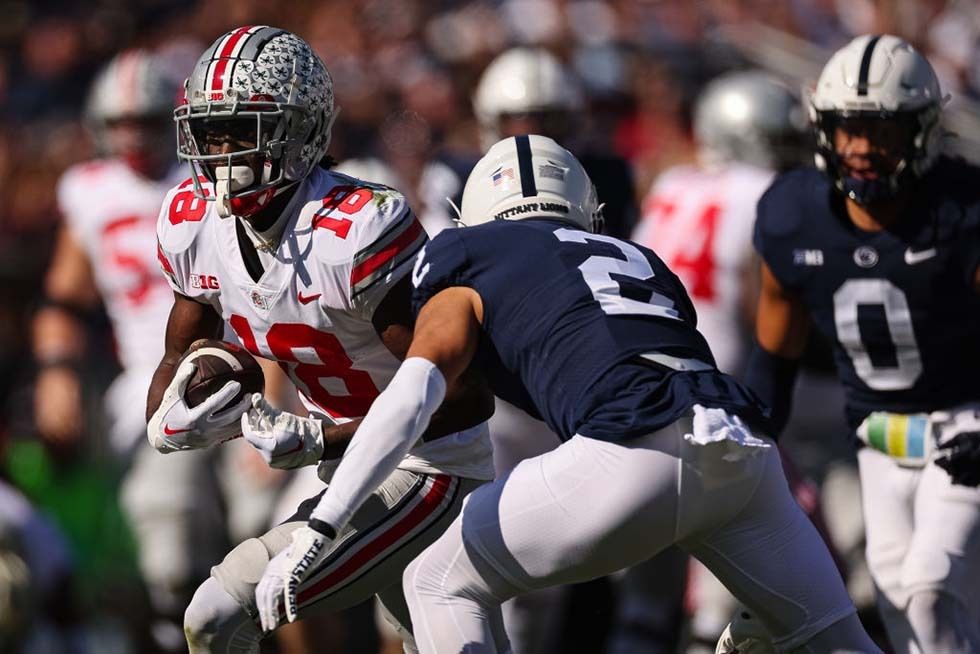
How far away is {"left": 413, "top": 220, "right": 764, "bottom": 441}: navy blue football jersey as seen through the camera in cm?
380

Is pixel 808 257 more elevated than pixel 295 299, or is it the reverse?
pixel 295 299

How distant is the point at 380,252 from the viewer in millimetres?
4266

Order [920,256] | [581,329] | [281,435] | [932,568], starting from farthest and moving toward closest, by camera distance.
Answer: [920,256]
[932,568]
[281,435]
[581,329]

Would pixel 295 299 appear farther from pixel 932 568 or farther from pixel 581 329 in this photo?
pixel 932 568

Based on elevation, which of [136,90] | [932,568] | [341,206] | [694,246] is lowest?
[694,246]

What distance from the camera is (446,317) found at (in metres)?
3.89

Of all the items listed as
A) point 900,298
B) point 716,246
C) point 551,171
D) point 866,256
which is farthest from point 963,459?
point 716,246

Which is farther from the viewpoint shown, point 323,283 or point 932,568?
point 932,568

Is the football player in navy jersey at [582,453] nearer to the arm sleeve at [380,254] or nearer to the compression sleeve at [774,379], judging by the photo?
the arm sleeve at [380,254]

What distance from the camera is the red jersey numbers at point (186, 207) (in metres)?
4.50

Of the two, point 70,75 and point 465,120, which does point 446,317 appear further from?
point 70,75

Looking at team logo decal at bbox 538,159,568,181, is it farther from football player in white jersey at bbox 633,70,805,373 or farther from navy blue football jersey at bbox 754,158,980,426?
football player in white jersey at bbox 633,70,805,373

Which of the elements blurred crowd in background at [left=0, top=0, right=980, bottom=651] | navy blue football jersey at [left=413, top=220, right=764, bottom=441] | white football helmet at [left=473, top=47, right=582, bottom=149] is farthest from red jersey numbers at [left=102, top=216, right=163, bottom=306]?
navy blue football jersey at [left=413, top=220, right=764, bottom=441]

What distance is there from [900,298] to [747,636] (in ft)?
4.09
